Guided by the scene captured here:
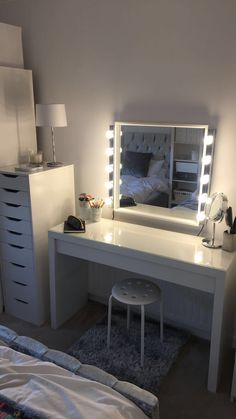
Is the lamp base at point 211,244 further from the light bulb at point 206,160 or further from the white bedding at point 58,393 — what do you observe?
the white bedding at point 58,393

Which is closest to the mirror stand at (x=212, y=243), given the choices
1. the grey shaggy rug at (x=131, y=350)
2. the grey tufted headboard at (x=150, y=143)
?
the grey tufted headboard at (x=150, y=143)

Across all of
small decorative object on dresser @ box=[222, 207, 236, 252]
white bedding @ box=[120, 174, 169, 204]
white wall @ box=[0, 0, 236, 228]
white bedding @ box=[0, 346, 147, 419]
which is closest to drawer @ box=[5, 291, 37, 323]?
white wall @ box=[0, 0, 236, 228]

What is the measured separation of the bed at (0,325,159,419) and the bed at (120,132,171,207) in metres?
1.24

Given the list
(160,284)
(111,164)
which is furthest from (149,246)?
(111,164)

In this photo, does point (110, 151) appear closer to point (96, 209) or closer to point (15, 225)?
point (96, 209)

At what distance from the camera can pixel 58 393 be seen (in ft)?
3.75

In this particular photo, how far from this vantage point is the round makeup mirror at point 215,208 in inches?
78.3

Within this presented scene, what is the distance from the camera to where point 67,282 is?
2.50 meters

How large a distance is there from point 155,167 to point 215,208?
49cm

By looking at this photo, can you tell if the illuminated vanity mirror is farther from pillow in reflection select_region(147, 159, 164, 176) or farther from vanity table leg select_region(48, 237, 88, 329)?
vanity table leg select_region(48, 237, 88, 329)

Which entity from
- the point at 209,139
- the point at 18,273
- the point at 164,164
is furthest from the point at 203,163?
Result: the point at 18,273

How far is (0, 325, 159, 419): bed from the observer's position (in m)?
1.09

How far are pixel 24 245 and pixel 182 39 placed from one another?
1.56 metres

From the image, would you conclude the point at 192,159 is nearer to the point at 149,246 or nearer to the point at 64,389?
the point at 149,246
